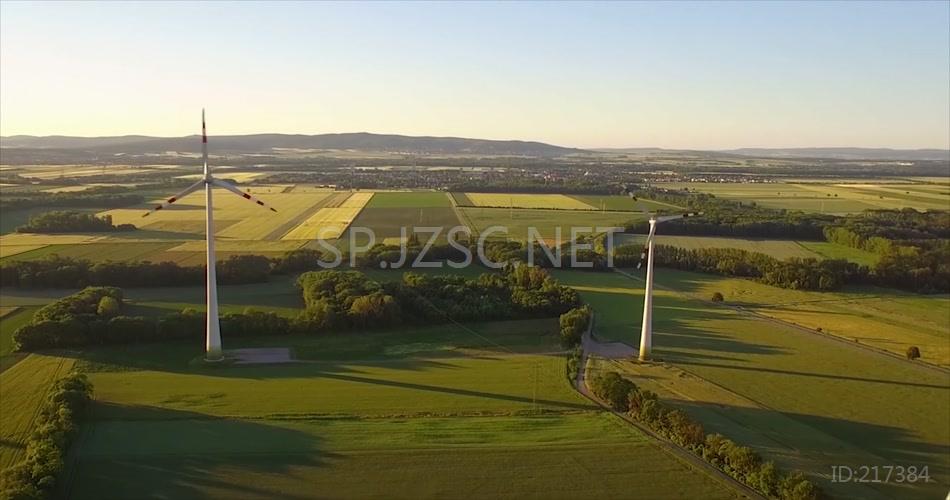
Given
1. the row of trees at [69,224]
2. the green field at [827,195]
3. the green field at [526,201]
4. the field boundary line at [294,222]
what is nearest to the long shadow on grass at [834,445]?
the field boundary line at [294,222]

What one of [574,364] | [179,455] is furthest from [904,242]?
[179,455]

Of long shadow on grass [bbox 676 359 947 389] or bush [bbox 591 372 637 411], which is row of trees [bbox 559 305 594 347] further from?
bush [bbox 591 372 637 411]

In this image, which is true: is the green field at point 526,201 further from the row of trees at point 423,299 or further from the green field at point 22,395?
the green field at point 22,395

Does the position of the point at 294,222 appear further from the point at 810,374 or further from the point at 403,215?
the point at 810,374

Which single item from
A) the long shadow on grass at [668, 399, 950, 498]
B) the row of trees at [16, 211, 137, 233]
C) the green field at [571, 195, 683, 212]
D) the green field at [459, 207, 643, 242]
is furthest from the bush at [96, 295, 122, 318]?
the green field at [571, 195, 683, 212]

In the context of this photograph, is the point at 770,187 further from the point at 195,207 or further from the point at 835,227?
the point at 195,207
